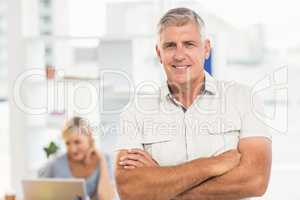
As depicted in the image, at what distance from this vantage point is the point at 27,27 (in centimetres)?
351

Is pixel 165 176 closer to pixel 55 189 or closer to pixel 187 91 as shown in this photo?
pixel 187 91

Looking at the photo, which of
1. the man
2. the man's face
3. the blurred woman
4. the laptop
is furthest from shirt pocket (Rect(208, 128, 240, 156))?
the blurred woman

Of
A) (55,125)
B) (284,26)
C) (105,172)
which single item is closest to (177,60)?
(284,26)

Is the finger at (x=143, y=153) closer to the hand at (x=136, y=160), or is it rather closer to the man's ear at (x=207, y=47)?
the hand at (x=136, y=160)

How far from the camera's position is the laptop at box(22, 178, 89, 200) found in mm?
2689

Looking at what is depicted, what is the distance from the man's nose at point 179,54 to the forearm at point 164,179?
45 centimetres

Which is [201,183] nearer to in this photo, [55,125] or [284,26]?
[284,26]

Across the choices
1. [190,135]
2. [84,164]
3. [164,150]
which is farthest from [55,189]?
[190,135]

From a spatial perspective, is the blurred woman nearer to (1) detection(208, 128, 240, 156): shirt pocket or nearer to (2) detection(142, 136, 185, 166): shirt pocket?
(2) detection(142, 136, 185, 166): shirt pocket

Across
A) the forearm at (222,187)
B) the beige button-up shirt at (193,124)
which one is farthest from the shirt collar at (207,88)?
the forearm at (222,187)

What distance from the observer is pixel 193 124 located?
2.37 m

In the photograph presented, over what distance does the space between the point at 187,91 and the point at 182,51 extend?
0.19 m

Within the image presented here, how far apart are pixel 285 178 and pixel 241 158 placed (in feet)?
2.44

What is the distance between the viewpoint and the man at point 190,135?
2.21m
